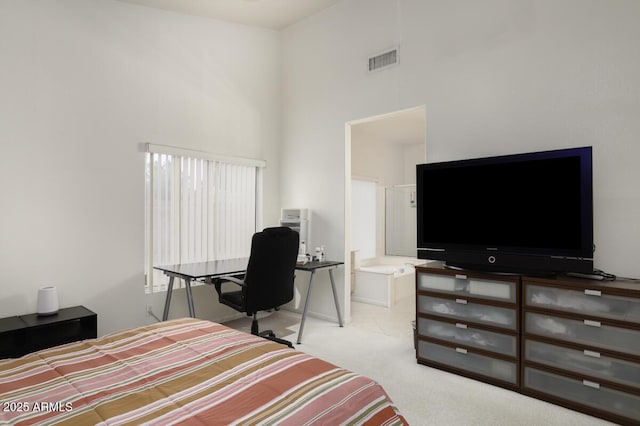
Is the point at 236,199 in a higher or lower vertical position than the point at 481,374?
higher

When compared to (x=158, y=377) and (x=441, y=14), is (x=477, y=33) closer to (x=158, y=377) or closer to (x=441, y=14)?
(x=441, y=14)

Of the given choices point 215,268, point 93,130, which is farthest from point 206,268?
point 93,130

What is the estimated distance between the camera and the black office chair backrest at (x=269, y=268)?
117 inches

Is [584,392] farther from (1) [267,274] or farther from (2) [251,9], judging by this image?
(2) [251,9]

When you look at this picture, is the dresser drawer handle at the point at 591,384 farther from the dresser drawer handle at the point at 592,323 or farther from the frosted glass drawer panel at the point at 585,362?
the dresser drawer handle at the point at 592,323

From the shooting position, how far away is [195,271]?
3.32 meters

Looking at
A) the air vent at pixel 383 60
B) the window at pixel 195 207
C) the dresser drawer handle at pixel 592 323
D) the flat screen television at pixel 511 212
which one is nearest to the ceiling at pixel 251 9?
the air vent at pixel 383 60

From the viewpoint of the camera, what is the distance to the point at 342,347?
3.42m

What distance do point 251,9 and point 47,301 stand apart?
11.6 ft

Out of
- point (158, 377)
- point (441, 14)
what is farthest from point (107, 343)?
point (441, 14)

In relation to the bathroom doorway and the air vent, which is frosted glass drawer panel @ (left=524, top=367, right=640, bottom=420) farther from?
the air vent

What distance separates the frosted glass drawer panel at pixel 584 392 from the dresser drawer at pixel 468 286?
52 centimetres

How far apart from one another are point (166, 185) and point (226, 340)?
2466mm

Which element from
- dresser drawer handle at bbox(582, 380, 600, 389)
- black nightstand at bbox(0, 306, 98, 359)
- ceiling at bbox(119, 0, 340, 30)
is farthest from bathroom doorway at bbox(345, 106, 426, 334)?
black nightstand at bbox(0, 306, 98, 359)
